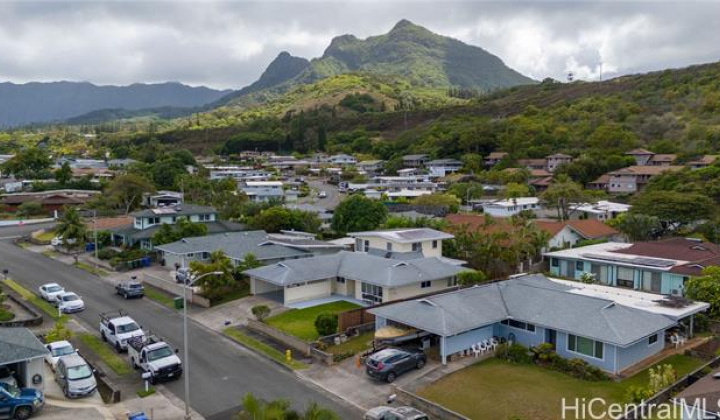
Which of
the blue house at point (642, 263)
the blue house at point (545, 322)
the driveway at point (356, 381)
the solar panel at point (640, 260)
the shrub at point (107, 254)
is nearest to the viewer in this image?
the driveway at point (356, 381)

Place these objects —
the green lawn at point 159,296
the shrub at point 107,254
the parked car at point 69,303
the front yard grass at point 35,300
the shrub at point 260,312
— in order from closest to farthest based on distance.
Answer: the shrub at point 260,312 < the front yard grass at point 35,300 < the parked car at point 69,303 < the green lawn at point 159,296 < the shrub at point 107,254

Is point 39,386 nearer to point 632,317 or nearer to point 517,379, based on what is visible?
point 517,379

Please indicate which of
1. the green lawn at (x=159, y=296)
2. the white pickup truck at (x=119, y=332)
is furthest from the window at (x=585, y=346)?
the green lawn at (x=159, y=296)

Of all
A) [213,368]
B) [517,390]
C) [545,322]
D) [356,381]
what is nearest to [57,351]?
[213,368]

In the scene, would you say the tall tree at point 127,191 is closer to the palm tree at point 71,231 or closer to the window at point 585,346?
the palm tree at point 71,231

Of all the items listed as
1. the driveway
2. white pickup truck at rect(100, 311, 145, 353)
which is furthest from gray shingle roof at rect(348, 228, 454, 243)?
white pickup truck at rect(100, 311, 145, 353)

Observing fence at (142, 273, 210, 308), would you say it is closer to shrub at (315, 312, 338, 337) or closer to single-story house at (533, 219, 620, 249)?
shrub at (315, 312, 338, 337)

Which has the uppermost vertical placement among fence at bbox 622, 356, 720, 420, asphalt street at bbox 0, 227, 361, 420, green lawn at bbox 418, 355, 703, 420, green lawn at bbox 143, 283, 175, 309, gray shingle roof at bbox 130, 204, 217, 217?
gray shingle roof at bbox 130, 204, 217, 217
